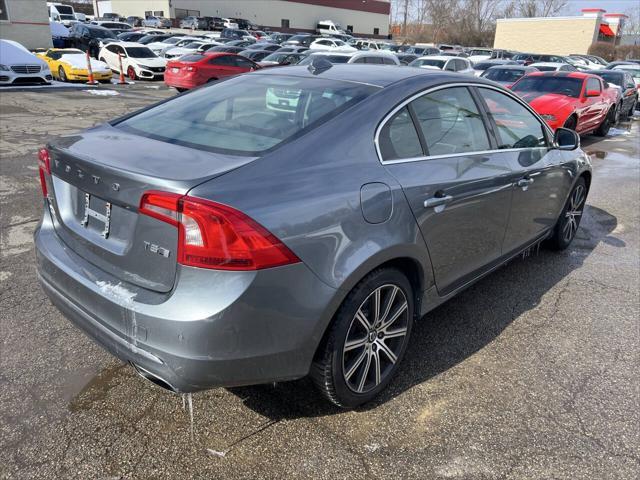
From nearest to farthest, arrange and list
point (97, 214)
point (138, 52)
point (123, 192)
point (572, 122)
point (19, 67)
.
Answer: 1. point (123, 192)
2. point (97, 214)
3. point (572, 122)
4. point (19, 67)
5. point (138, 52)

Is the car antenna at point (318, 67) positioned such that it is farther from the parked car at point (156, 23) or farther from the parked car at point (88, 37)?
the parked car at point (156, 23)

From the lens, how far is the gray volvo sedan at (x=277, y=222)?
2094 mm

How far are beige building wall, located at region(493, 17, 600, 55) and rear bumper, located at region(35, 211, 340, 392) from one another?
2382 inches

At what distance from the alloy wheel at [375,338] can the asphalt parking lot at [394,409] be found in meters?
0.19

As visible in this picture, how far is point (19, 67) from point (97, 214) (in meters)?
16.8

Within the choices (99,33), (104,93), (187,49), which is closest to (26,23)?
(187,49)

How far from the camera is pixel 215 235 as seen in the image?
2037 millimetres

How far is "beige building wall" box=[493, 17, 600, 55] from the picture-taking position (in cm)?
5328

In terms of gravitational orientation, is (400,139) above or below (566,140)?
above

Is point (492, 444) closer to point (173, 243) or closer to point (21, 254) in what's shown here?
point (173, 243)

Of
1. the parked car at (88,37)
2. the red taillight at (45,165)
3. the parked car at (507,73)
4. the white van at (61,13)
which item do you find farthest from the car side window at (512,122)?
the white van at (61,13)

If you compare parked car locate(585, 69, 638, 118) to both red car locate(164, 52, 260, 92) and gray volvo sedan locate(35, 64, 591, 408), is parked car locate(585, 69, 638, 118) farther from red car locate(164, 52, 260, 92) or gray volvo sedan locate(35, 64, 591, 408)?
gray volvo sedan locate(35, 64, 591, 408)

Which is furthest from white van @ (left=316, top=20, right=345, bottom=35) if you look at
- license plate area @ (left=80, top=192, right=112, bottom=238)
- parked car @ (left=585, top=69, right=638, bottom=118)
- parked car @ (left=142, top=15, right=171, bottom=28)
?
license plate area @ (left=80, top=192, right=112, bottom=238)

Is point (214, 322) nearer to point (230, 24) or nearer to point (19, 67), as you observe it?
point (19, 67)
